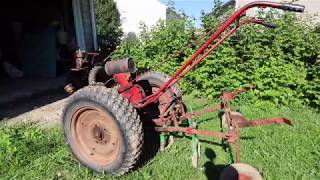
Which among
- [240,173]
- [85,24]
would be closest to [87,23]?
[85,24]

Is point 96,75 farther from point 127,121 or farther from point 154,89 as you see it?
point 127,121

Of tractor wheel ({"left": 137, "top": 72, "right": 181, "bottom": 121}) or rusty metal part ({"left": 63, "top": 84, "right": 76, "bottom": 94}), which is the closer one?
tractor wheel ({"left": 137, "top": 72, "right": 181, "bottom": 121})

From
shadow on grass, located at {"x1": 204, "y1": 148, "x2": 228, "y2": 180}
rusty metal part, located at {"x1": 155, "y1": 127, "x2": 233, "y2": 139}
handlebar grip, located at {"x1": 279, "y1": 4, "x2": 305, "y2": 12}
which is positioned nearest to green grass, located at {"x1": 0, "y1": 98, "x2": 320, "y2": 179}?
shadow on grass, located at {"x1": 204, "y1": 148, "x2": 228, "y2": 180}

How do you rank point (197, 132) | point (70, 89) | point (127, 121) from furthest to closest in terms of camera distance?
point (70, 89), point (197, 132), point (127, 121)

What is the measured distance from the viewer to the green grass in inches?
161

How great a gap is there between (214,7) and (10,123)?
4733 mm

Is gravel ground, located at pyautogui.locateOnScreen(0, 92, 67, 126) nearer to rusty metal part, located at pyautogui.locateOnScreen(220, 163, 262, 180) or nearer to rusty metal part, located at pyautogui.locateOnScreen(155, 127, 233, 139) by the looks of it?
rusty metal part, located at pyautogui.locateOnScreen(155, 127, 233, 139)

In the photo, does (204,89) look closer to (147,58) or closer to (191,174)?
(147,58)

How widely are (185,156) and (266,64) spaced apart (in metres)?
2.97

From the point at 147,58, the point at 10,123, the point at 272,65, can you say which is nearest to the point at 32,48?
the point at 147,58

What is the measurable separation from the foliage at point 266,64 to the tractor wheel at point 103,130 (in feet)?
7.27

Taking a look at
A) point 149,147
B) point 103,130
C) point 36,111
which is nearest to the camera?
point 103,130

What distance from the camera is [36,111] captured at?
6.80 metres

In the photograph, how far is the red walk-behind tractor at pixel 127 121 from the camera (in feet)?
11.9
